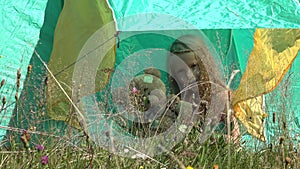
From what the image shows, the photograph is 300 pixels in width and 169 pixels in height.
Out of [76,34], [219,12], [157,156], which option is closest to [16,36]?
[76,34]

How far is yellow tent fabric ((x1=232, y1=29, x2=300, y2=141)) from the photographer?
2193 mm

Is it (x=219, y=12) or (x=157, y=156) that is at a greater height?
(x=219, y=12)

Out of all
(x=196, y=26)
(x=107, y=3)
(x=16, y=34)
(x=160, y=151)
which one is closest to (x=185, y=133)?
(x=160, y=151)

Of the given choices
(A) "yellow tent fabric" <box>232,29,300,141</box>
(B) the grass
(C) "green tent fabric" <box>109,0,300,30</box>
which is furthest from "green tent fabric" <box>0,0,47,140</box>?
(A) "yellow tent fabric" <box>232,29,300,141</box>

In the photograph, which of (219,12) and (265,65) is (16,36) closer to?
(219,12)

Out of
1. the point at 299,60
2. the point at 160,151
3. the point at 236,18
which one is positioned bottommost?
Result: the point at 160,151

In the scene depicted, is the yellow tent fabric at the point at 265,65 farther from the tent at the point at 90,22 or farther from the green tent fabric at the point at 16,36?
the green tent fabric at the point at 16,36

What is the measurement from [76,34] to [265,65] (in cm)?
76

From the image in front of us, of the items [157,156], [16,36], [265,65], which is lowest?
[157,156]

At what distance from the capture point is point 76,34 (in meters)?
2.22

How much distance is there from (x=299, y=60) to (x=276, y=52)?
23 centimetres

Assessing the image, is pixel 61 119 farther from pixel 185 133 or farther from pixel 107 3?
pixel 185 133

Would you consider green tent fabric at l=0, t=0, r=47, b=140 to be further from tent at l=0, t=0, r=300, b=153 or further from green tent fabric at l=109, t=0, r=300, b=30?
green tent fabric at l=109, t=0, r=300, b=30

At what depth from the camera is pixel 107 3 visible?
84.5 inches
